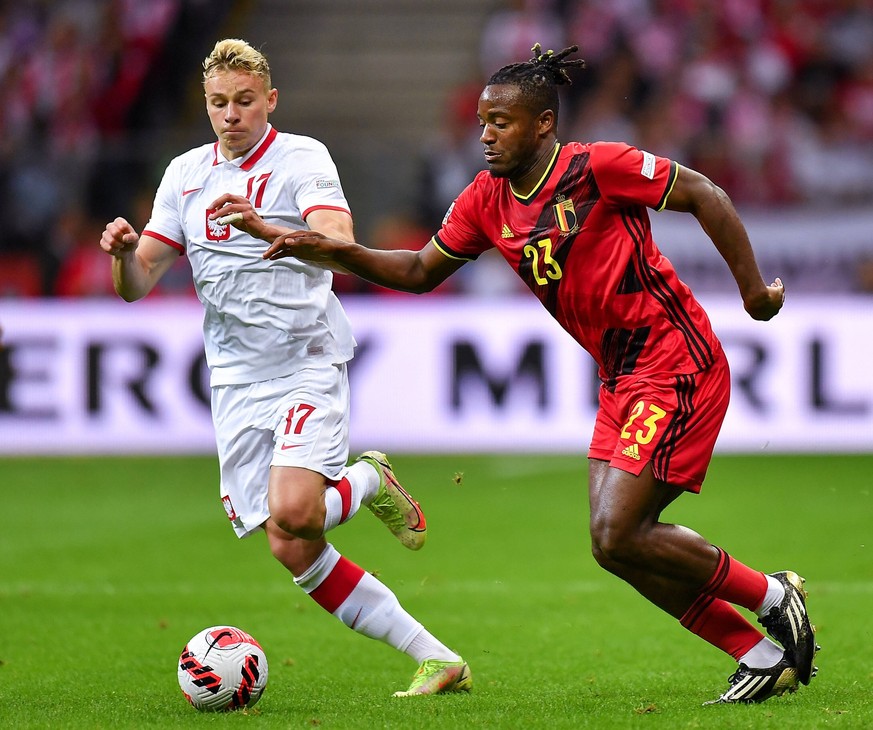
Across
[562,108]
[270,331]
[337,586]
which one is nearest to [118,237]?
[270,331]

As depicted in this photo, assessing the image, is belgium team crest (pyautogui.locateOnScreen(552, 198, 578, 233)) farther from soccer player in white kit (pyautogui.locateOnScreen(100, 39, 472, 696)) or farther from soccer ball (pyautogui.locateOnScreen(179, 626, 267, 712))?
soccer ball (pyautogui.locateOnScreen(179, 626, 267, 712))

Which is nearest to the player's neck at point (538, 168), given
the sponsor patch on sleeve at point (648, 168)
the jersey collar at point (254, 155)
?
the sponsor patch on sleeve at point (648, 168)

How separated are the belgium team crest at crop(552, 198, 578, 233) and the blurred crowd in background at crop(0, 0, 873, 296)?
849cm

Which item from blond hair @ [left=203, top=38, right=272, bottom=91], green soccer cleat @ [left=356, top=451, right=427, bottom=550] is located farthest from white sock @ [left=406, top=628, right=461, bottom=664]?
blond hair @ [left=203, top=38, right=272, bottom=91]

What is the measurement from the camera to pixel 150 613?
296 inches

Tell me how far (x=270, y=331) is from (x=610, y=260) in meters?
1.39

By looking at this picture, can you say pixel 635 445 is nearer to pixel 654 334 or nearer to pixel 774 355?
pixel 654 334

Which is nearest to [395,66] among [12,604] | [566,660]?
[12,604]

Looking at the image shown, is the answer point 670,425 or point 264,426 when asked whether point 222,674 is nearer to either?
point 264,426

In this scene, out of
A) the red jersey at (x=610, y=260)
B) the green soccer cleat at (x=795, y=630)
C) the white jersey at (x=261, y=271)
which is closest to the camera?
the red jersey at (x=610, y=260)

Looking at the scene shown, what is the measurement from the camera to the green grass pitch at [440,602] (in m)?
5.20

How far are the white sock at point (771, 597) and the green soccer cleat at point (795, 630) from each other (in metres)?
0.01

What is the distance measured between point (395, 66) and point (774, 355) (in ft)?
27.7

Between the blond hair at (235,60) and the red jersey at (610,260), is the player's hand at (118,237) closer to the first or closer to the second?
the blond hair at (235,60)
